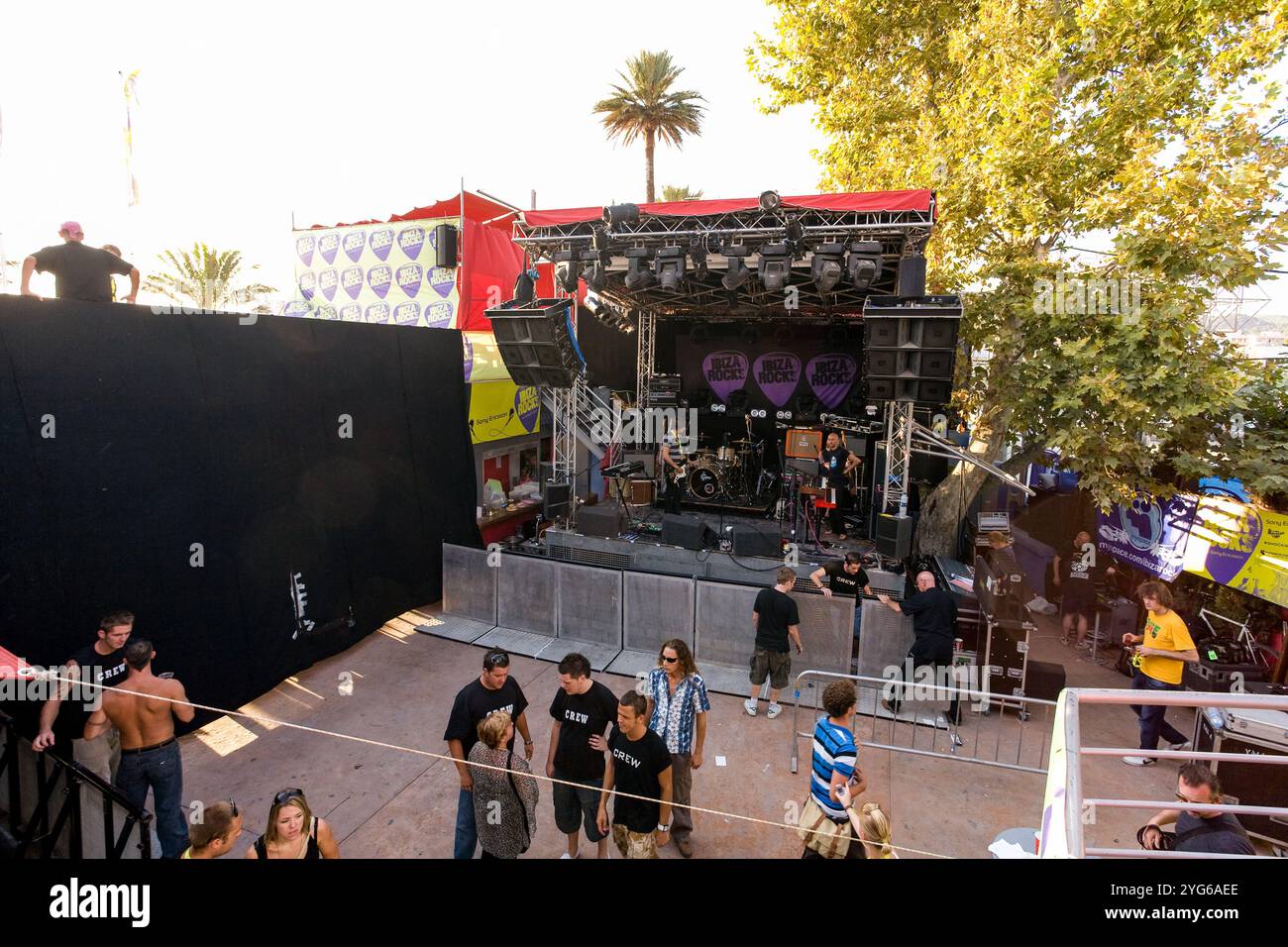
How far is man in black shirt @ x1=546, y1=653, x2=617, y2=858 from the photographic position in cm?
407

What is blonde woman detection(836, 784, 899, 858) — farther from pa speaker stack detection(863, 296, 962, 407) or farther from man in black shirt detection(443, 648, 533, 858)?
pa speaker stack detection(863, 296, 962, 407)

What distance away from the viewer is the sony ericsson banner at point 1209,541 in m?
7.36

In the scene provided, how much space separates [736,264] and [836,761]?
821cm

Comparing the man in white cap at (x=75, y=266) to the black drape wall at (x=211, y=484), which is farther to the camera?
the man in white cap at (x=75, y=266)

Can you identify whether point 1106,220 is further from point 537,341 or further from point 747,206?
point 537,341

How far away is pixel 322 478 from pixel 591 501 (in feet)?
22.2

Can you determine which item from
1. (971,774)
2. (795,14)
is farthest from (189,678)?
(795,14)

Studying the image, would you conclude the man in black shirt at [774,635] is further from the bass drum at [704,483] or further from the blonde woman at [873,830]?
the bass drum at [704,483]

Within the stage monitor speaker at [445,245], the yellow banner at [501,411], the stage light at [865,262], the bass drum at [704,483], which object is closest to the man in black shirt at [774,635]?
the stage light at [865,262]

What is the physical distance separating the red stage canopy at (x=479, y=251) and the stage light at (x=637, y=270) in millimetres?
4438

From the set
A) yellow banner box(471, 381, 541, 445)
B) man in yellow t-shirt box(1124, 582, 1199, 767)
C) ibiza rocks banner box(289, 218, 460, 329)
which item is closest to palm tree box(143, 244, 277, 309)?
ibiza rocks banner box(289, 218, 460, 329)

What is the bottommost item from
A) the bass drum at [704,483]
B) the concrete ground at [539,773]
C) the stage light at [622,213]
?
the concrete ground at [539,773]

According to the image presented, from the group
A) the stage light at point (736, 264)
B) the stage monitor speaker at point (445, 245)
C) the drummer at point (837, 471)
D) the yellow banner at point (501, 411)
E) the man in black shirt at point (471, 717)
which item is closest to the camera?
the man in black shirt at point (471, 717)

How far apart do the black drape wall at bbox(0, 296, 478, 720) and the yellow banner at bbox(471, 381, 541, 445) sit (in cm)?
147
